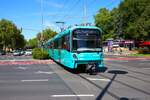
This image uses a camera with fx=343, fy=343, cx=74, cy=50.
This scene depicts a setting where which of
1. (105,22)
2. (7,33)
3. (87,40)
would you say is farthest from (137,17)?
(7,33)

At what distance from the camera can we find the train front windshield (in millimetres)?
21969

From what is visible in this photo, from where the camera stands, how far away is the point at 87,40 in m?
22.0

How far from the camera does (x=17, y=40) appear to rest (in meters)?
142

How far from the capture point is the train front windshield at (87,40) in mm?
21969

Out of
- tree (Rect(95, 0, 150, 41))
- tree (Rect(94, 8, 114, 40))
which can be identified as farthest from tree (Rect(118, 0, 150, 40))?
tree (Rect(94, 8, 114, 40))

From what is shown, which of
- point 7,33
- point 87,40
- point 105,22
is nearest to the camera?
point 87,40

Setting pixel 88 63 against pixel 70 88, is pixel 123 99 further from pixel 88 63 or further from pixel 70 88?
pixel 88 63

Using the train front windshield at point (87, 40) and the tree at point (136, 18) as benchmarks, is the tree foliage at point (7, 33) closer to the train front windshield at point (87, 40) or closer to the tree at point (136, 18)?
the tree at point (136, 18)

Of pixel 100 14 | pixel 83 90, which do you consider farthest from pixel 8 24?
pixel 83 90

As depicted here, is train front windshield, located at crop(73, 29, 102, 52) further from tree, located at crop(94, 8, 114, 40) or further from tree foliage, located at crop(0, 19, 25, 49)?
tree foliage, located at crop(0, 19, 25, 49)

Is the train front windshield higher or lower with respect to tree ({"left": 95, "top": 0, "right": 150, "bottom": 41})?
lower

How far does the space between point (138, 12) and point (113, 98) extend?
2571 inches

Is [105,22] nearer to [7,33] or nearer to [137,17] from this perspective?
[7,33]

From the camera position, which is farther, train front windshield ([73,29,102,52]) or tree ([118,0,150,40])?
tree ([118,0,150,40])
